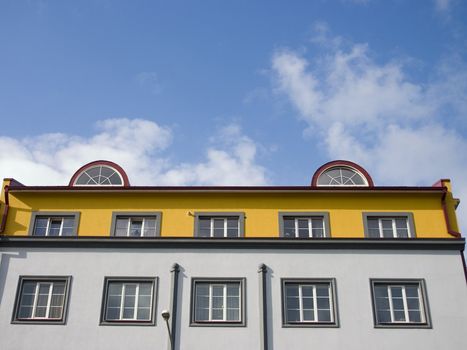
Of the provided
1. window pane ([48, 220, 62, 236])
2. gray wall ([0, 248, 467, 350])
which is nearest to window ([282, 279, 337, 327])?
gray wall ([0, 248, 467, 350])

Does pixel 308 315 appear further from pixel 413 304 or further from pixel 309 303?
pixel 413 304

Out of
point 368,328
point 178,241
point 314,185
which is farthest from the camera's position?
point 314,185

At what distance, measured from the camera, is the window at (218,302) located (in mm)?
23859

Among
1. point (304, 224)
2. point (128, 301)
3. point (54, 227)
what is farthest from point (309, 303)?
point (54, 227)

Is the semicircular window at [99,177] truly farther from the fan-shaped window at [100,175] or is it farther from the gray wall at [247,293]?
the gray wall at [247,293]

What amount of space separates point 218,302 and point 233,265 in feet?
5.66

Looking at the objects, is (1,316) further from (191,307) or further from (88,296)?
(191,307)

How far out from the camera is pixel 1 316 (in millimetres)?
24188

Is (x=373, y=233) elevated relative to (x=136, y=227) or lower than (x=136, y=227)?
lower

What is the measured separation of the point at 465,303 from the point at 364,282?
4.22 m

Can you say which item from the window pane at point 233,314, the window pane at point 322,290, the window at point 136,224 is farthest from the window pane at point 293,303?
the window at point 136,224

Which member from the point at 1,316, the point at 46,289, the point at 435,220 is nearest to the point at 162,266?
the point at 46,289

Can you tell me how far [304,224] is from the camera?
2617 cm

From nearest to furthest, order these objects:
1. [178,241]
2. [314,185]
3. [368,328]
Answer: [368,328]
[178,241]
[314,185]
